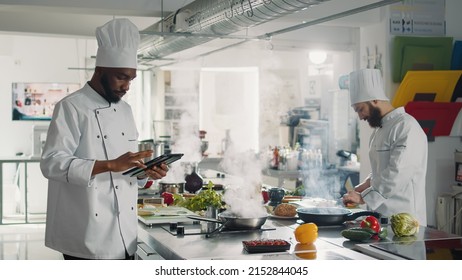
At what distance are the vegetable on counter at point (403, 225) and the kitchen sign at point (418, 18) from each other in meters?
3.27

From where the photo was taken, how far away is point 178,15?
464cm

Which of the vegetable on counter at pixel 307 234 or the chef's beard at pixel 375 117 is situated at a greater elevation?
the chef's beard at pixel 375 117

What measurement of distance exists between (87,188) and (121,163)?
210 millimetres

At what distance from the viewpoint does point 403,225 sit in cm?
276

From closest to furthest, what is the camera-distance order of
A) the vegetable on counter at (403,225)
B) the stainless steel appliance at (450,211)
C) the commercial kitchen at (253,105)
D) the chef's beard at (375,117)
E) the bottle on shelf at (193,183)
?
the vegetable on counter at (403,225) < the commercial kitchen at (253,105) < the chef's beard at (375,117) < the bottle on shelf at (193,183) < the stainless steel appliance at (450,211)

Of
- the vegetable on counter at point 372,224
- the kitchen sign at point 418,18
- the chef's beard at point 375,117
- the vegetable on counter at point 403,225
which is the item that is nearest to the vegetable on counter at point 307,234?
the vegetable on counter at point 372,224

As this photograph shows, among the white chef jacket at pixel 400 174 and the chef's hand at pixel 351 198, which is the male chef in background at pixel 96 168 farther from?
the white chef jacket at pixel 400 174

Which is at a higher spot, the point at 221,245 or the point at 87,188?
the point at 87,188

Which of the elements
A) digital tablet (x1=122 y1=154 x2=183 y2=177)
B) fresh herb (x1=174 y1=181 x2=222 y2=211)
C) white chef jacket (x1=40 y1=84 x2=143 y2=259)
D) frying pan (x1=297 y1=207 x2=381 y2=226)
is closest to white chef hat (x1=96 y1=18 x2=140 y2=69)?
white chef jacket (x1=40 y1=84 x2=143 y2=259)

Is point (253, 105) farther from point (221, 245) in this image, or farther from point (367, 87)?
point (221, 245)

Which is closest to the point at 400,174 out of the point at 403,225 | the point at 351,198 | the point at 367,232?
the point at 351,198

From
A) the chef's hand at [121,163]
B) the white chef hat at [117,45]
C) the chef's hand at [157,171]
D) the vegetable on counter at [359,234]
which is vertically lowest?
the vegetable on counter at [359,234]

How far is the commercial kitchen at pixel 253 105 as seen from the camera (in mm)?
3025

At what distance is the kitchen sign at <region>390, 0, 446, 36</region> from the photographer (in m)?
5.65
